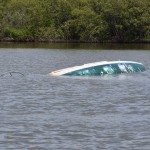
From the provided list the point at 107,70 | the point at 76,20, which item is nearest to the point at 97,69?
the point at 107,70

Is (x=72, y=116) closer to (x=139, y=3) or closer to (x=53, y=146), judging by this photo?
(x=53, y=146)

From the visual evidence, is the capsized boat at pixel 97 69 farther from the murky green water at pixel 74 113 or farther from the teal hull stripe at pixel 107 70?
the murky green water at pixel 74 113

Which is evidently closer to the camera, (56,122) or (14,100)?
(56,122)

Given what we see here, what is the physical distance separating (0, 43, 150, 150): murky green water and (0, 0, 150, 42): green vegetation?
87.5 metres

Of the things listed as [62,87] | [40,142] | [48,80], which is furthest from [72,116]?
[48,80]

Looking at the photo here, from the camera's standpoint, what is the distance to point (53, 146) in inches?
874

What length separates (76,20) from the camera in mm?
137875

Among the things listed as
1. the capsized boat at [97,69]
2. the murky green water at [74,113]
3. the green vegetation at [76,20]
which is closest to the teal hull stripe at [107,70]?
the capsized boat at [97,69]

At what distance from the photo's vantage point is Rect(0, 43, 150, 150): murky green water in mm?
22938

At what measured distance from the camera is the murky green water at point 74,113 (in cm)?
2294

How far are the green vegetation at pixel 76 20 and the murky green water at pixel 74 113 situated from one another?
287ft

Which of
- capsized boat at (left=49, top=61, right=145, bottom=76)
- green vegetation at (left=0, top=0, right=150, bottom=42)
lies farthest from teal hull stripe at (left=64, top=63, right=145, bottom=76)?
green vegetation at (left=0, top=0, right=150, bottom=42)

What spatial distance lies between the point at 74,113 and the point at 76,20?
358 ft

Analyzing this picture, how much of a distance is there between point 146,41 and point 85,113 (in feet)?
349
